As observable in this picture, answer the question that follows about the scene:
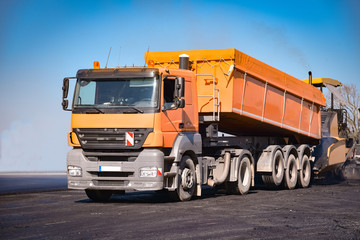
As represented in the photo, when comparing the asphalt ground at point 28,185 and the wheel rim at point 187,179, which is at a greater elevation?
the wheel rim at point 187,179

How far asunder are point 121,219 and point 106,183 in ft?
9.43

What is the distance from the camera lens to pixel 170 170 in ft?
40.7

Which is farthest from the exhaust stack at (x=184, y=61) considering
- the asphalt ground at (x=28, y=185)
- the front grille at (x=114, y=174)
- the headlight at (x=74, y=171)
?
the asphalt ground at (x=28, y=185)

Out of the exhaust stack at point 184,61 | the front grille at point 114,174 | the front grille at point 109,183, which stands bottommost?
the front grille at point 109,183

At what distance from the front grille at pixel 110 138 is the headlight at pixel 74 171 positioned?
1.62 feet

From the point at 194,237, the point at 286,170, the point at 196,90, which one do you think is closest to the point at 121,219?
the point at 194,237

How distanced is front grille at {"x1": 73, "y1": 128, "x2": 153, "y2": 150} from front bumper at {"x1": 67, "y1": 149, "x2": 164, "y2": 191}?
0.84 ft

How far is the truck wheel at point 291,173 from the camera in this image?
18.1m

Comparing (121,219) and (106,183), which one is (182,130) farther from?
(121,219)

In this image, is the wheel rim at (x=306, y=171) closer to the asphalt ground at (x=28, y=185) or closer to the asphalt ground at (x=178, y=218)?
the asphalt ground at (x=178, y=218)

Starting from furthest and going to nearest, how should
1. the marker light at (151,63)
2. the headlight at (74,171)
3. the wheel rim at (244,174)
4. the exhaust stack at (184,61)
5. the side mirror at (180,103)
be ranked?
the wheel rim at (244,174) < the marker light at (151,63) < the exhaust stack at (184,61) < the headlight at (74,171) < the side mirror at (180,103)

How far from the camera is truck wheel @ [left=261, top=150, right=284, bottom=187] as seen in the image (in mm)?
17094

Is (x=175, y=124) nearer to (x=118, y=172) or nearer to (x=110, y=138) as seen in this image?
(x=110, y=138)

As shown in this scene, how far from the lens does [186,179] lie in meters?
12.7
